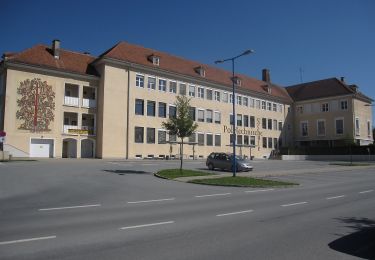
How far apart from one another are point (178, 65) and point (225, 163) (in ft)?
96.5

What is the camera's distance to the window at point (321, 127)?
7106cm

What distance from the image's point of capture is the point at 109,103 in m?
46.4

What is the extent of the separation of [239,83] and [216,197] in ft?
173

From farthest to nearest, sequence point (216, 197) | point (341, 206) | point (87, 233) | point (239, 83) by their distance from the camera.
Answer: point (239, 83)
point (216, 197)
point (341, 206)
point (87, 233)

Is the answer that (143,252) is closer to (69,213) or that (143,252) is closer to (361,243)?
(361,243)

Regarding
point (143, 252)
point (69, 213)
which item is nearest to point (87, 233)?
point (143, 252)

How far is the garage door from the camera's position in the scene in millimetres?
42062

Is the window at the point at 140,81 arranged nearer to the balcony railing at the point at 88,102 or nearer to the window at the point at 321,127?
the balcony railing at the point at 88,102

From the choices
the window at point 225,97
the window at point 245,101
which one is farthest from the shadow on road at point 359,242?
the window at point 245,101

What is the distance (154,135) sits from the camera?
51.0m

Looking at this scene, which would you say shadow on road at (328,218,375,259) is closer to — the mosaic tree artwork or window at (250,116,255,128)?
the mosaic tree artwork

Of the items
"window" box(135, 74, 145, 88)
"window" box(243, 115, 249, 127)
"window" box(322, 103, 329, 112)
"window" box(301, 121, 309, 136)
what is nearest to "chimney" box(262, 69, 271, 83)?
"window" box(301, 121, 309, 136)

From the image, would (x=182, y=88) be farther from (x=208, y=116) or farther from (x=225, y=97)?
(x=225, y=97)

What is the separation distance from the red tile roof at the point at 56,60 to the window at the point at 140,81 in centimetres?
529
